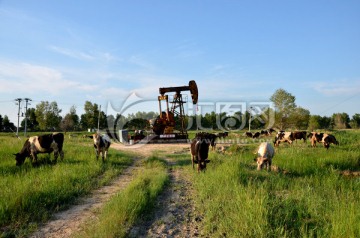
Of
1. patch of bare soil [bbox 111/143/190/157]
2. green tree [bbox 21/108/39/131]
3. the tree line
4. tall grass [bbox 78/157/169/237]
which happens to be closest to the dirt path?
tall grass [bbox 78/157/169/237]

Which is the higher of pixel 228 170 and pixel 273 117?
pixel 273 117

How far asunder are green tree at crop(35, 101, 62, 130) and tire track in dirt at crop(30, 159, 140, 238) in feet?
200

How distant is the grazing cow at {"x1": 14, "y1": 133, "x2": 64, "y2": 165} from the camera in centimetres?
1357

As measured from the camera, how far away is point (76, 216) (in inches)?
246

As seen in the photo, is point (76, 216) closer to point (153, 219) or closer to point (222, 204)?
point (153, 219)

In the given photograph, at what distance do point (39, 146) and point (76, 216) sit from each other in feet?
30.0

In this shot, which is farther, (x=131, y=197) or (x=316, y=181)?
(x=316, y=181)

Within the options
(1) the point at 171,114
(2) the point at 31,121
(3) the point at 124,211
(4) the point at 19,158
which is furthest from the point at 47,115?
(3) the point at 124,211

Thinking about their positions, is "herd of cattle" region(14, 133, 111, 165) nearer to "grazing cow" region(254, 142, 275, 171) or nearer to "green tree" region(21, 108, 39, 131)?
"grazing cow" region(254, 142, 275, 171)

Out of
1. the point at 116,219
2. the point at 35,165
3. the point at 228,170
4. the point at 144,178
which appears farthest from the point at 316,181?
the point at 35,165

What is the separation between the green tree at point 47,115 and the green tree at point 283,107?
49950mm

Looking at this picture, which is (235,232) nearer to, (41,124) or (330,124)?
(41,124)

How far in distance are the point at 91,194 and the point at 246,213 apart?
495 centimetres

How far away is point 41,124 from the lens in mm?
63844
